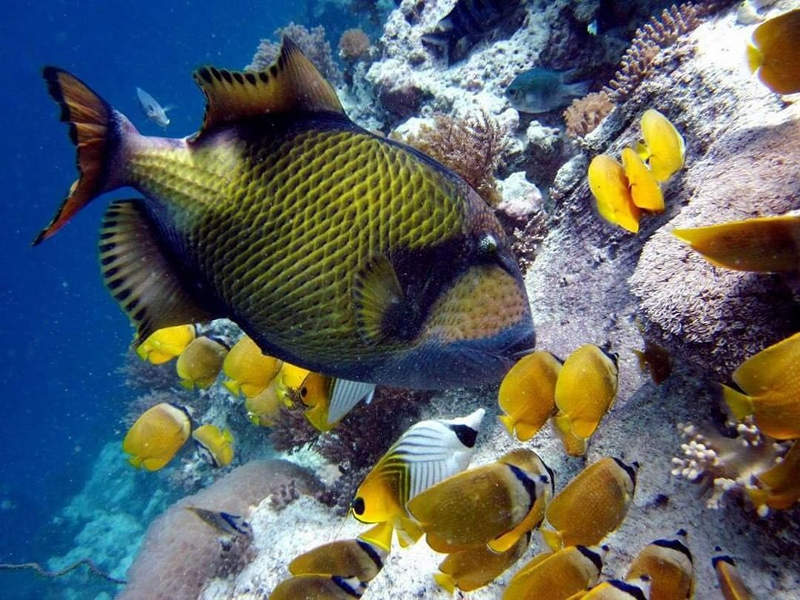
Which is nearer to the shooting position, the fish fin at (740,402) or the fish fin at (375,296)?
the fish fin at (375,296)

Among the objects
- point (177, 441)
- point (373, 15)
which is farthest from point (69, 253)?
point (177, 441)

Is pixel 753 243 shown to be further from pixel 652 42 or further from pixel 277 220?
pixel 652 42

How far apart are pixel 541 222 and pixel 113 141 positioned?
10.1 feet

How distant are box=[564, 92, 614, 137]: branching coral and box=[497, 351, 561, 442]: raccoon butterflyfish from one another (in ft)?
9.88

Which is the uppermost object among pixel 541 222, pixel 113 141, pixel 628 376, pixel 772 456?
pixel 113 141

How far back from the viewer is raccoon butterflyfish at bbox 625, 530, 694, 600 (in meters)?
1.59

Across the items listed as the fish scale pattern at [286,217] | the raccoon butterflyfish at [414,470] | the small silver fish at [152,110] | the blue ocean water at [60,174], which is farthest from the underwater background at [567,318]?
the blue ocean water at [60,174]

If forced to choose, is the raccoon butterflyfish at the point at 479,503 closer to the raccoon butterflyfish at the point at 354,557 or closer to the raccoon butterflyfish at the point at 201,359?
the raccoon butterflyfish at the point at 354,557

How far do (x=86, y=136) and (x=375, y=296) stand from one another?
2.64 ft

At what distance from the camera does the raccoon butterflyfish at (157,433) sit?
14.5 ft

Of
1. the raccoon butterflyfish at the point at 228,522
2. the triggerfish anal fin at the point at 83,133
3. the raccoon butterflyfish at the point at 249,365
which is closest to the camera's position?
the triggerfish anal fin at the point at 83,133

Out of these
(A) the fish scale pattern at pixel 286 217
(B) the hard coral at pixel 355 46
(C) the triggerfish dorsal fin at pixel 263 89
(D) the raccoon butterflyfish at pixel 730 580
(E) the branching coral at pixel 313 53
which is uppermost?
(E) the branching coral at pixel 313 53

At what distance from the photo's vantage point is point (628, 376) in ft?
8.23

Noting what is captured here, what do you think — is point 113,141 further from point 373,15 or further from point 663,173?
point 373,15
